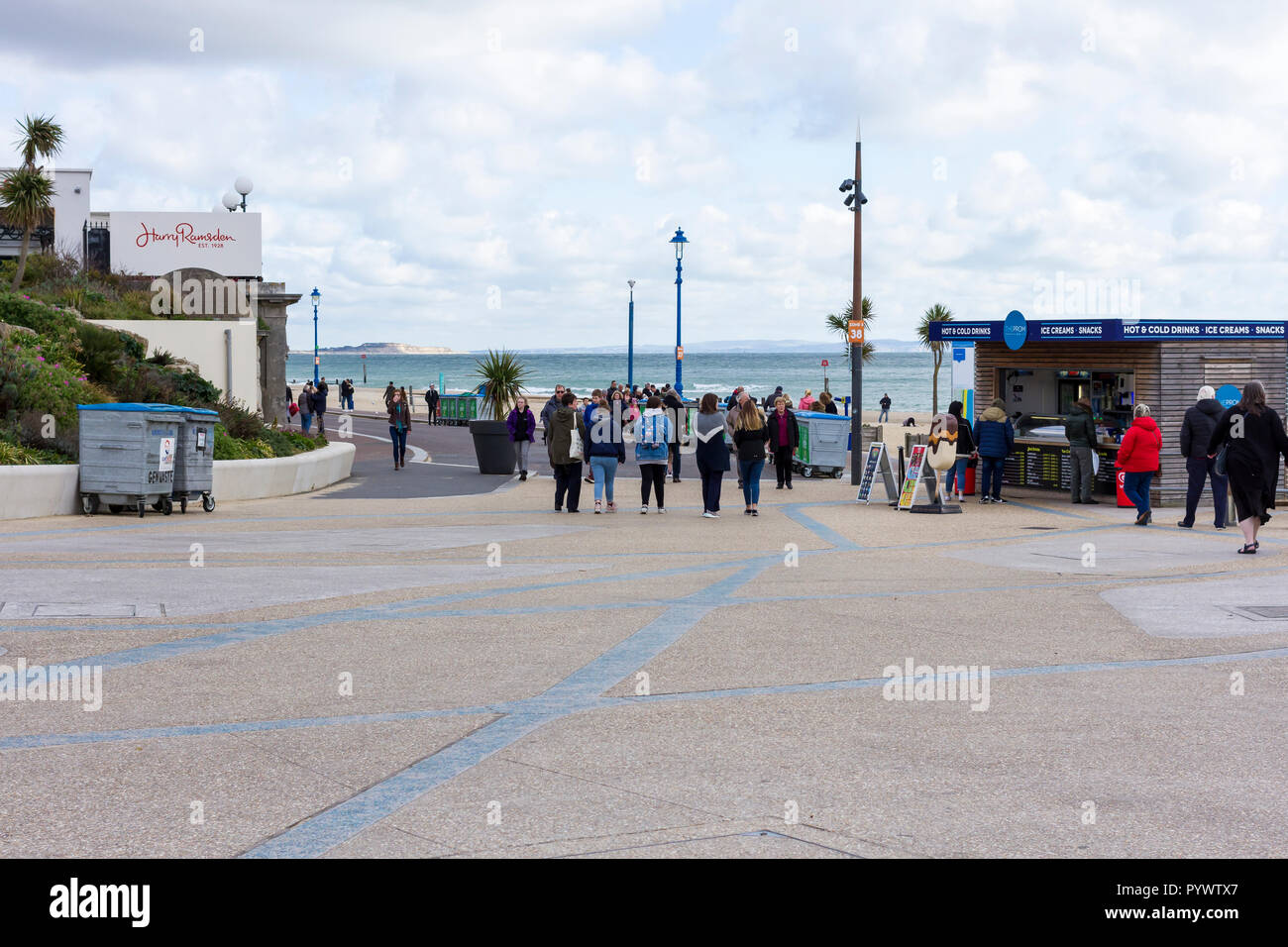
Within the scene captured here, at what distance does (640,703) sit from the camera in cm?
699

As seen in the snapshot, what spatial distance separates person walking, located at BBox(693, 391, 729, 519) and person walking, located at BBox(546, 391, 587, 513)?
63.2 inches

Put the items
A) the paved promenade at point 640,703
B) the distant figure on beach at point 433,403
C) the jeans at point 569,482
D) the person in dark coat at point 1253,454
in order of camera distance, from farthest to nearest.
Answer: the distant figure on beach at point 433,403, the jeans at point 569,482, the person in dark coat at point 1253,454, the paved promenade at point 640,703

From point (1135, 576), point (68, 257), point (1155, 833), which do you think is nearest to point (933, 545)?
point (1135, 576)

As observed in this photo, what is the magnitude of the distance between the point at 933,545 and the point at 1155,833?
9921 millimetres

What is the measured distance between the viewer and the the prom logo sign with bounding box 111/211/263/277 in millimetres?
38688

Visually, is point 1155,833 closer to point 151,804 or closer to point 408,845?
point 408,845

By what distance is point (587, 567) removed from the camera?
1243 centimetres

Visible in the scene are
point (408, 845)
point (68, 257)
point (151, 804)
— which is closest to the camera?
point (408, 845)

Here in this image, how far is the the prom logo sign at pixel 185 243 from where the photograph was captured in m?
38.7

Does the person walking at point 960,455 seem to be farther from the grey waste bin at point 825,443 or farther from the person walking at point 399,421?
the person walking at point 399,421

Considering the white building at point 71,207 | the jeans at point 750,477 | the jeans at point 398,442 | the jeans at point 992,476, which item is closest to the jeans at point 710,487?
the jeans at point 750,477

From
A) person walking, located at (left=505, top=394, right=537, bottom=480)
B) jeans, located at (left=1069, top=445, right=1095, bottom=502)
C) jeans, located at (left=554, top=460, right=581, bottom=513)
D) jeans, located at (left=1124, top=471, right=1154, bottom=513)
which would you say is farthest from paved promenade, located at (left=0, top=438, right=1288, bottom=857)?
person walking, located at (left=505, top=394, right=537, bottom=480)

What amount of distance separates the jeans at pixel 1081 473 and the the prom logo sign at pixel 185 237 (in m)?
27.3

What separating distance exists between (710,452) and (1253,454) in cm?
684
